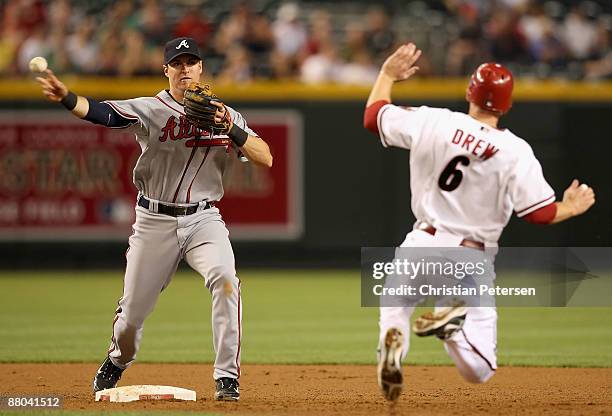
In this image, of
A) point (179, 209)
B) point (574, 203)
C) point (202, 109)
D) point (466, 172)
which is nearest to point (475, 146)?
point (466, 172)

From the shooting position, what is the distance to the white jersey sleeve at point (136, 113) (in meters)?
6.40

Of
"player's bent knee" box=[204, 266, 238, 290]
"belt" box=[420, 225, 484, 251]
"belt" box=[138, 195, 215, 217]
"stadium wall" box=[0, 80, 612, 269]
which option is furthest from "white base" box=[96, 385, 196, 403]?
"stadium wall" box=[0, 80, 612, 269]

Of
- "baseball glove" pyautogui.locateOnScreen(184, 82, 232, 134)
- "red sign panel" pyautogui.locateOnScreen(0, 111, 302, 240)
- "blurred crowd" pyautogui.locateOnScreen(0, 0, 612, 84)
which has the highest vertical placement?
"blurred crowd" pyautogui.locateOnScreen(0, 0, 612, 84)

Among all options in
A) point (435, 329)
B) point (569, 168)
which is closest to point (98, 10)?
point (569, 168)

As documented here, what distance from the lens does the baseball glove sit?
6117 millimetres

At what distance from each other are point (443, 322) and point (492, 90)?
3.96 feet

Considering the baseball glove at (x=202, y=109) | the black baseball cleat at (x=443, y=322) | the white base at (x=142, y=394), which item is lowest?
the white base at (x=142, y=394)

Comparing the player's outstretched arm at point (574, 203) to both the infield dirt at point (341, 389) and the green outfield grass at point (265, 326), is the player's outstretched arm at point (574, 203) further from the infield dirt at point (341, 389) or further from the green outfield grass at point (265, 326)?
the green outfield grass at point (265, 326)

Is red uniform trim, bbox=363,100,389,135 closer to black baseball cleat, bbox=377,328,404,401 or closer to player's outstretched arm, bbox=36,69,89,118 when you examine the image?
black baseball cleat, bbox=377,328,404,401

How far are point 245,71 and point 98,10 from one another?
2.66m

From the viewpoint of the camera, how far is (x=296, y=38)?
631 inches

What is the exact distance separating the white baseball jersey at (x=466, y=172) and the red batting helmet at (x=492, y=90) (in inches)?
4.4

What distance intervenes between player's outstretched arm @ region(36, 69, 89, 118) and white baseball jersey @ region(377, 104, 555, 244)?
1629mm

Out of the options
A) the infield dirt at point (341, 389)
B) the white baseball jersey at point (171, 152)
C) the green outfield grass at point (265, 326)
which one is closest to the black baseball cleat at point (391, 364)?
the infield dirt at point (341, 389)
